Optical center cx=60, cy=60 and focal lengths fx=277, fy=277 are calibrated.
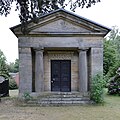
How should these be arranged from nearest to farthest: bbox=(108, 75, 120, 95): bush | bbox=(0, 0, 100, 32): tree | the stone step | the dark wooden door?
bbox=(0, 0, 100, 32): tree, the stone step, the dark wooden door, bbox=(108, 75, 120, 95): bush

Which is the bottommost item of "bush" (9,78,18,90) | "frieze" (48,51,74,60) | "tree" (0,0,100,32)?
"bush" (9,78,18,90)

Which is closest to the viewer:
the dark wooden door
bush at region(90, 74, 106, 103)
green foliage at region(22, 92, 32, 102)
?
bush at region(90, 74, 106, 103)

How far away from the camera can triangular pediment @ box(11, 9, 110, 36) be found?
62.0 ft

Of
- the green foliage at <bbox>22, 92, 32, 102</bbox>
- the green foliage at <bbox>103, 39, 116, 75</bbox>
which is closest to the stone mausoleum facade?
the green foliage at <bbox>22, 92, 32, 102</bbox>

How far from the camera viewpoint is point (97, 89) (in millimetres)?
18156

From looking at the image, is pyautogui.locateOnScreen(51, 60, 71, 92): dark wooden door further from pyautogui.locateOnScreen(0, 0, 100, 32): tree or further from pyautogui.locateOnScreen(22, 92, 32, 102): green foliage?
pyautogui.locateOnScreen(0, 0, 100, 32): tree

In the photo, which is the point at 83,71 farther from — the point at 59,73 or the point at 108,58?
the point at 108,58

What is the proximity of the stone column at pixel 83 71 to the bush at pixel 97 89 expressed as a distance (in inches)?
33.4

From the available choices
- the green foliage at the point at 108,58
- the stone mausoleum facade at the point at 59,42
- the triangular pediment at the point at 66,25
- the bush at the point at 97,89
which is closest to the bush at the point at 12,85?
the green foliage at the point at 108,58

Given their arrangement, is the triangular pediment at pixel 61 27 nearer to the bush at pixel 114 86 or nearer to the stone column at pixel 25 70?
the stone column at pixel 25 70

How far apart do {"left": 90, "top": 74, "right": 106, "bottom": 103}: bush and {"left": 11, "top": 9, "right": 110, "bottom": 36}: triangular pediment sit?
3144mm

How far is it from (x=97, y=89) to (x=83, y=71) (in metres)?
1.76

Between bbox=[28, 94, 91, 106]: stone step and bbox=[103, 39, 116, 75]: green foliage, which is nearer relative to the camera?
bbox=[28, 94, 91, 106]: stone step

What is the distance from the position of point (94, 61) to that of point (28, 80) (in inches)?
185
